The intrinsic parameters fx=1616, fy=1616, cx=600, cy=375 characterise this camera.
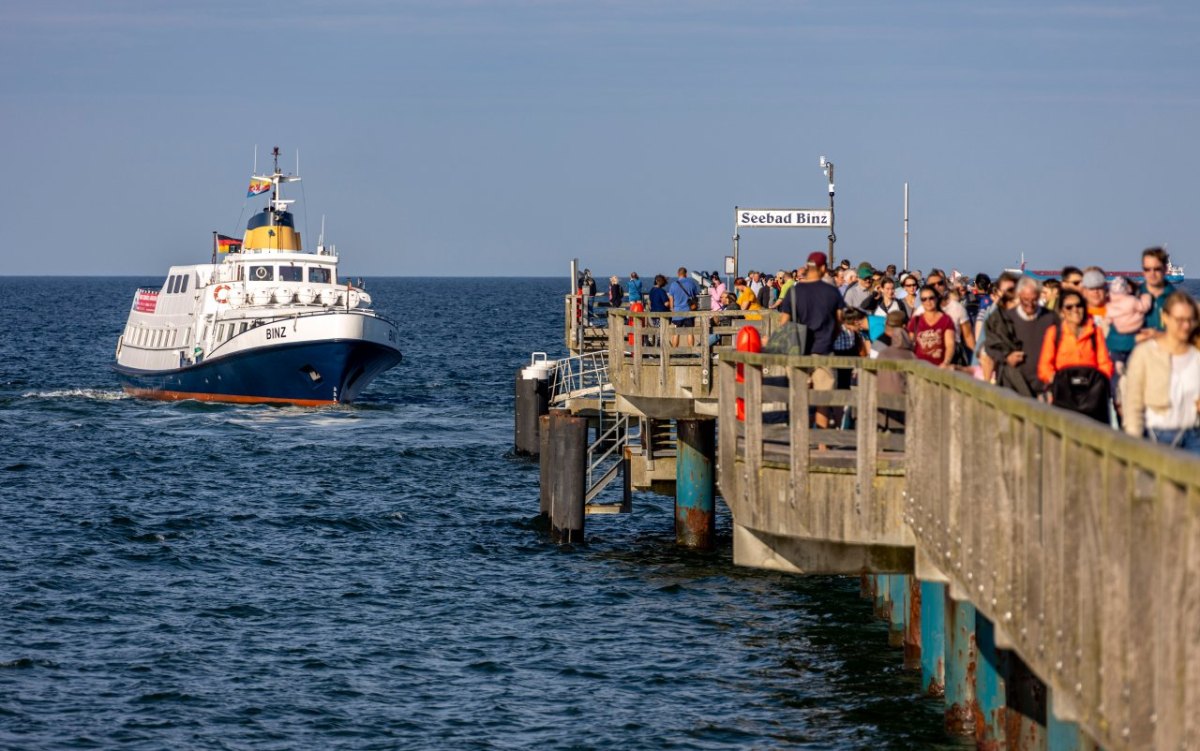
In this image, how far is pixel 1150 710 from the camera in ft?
19.8

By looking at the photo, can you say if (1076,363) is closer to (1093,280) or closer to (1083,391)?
(1083,391)

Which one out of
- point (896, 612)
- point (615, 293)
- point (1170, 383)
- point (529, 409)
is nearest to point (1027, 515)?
point (1170, 383)

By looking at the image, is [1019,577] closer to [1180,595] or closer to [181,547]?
[1180,595]

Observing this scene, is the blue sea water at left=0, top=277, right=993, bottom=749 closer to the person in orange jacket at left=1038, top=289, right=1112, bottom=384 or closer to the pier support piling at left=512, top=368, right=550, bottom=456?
the pier support piling at left=512, top=368, right=550, bottom=456

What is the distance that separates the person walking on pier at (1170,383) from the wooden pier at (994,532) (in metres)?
0.67

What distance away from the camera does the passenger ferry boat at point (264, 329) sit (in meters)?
47.0

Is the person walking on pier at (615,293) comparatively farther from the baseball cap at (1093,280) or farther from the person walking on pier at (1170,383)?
the person walking on pier at (1170,383)

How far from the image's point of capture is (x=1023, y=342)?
1076 cm

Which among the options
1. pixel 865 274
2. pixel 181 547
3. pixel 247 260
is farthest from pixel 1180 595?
pixel 247 260

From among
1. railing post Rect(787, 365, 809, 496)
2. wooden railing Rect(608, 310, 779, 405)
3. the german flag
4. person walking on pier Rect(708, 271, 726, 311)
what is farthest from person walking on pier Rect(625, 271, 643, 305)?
the german flag

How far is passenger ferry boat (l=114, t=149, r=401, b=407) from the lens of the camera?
46969mm

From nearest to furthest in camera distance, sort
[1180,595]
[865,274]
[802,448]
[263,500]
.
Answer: [1180,595] → [802,448] → [865,274] → [263,500]

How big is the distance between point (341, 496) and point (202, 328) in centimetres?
2055

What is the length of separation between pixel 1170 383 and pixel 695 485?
1639cm
